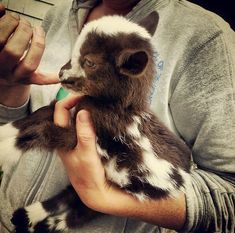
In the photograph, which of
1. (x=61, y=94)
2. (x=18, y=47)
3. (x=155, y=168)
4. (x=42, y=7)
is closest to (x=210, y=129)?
(x=155, y=168)

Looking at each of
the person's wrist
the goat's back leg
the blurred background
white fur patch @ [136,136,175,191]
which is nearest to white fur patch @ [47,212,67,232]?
the goat's back leg

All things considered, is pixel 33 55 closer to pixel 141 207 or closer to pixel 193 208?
pixel 141 207

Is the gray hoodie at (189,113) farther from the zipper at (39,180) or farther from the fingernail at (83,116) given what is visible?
the fingernail at (83,116)

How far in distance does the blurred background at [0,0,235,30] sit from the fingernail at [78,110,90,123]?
1.08 metres

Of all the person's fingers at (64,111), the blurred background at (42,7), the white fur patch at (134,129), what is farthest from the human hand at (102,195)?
the blurred background at (42,7)

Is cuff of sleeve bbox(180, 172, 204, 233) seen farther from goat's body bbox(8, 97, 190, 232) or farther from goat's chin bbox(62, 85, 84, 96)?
goat's chin bbox(62, 85, 84, 96)

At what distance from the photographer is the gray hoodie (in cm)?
106

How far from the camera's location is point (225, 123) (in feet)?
3.51

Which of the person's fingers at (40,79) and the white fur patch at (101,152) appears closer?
the white fur patch at (101,152)

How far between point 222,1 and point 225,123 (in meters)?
0.96

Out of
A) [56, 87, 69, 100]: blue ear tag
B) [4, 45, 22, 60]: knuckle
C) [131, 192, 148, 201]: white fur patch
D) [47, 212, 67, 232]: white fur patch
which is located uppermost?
[4, 45, 22, 60]: knuckle

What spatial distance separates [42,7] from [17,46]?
43.0 inches

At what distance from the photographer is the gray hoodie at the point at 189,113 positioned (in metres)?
1.06

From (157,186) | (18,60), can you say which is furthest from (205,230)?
(18,60)
